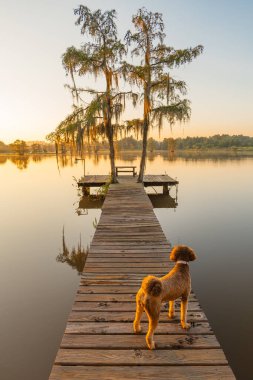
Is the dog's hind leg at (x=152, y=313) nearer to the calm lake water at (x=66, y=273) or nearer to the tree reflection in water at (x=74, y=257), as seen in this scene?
the calm lake water at (x=66, y=273)

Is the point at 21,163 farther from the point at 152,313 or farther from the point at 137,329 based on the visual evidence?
the point at 152,313

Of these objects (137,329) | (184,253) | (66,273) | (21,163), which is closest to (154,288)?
(184,253)

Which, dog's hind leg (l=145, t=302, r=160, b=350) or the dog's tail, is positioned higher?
the dog's tail

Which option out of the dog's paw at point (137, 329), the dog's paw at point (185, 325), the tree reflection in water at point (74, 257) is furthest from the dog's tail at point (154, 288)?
the tree reflection in water at point (74, 257)

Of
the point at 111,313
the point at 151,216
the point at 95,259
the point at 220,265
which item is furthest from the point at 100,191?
the point at 111,313

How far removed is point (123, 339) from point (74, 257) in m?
6.90

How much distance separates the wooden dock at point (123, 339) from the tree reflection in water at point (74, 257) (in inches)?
133

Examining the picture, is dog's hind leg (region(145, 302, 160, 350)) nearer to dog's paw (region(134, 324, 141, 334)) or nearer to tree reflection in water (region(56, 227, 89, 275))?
dog's paw (region(134, 324, 141, 334))

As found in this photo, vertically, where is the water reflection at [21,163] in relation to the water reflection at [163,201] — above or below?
above

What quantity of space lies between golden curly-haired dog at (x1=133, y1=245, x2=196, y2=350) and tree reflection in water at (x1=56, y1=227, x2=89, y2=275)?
5739 millimetres

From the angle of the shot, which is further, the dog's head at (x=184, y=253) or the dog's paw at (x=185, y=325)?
the dog's paw at (x=185, y=325)

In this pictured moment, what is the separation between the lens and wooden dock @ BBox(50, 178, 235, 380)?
3.00 meters

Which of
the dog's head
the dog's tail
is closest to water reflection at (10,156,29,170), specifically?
the dog's head

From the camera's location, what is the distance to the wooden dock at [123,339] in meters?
3.00
